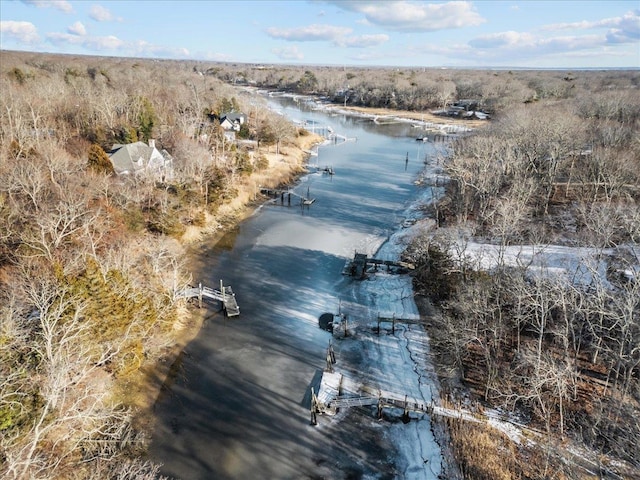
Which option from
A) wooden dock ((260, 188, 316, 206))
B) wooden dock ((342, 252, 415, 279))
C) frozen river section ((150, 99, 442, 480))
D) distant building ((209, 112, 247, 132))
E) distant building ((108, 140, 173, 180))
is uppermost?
distant building ((209, 112, 247, 132))

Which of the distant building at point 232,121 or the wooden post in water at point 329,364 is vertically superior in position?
the distant building at point 232,121

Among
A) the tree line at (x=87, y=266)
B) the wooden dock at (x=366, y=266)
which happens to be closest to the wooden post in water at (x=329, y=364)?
the tree line at (x=87, y=266)

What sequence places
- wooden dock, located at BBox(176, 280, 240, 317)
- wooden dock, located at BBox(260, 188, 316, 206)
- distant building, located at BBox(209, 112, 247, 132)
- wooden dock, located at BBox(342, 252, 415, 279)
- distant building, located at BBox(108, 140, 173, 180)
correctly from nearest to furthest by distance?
wooden dock, located at BBox(176, 280, 240, 317) → wooden dock, located at BBox(342, 252, 415, 279) → distant building, located at BBox(108, 140, 173, 180) → wooden dock, located at BBox(260, 188, 316, 206) → distant building, located at BBox(209, 112, 247, 132)

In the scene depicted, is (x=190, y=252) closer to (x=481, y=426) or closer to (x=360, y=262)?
(x=360, y=262)

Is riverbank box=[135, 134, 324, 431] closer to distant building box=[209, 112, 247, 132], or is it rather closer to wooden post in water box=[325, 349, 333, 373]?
wooden post in water box=[325, 349, 333, 373]

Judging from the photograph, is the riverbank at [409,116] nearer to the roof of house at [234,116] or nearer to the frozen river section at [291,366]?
the roof of house at [234,116]

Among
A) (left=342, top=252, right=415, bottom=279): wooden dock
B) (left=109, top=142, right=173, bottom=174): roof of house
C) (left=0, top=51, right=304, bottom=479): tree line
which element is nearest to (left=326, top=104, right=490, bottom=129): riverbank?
(left=0, top=51, right=304, bottom=479): tree line
